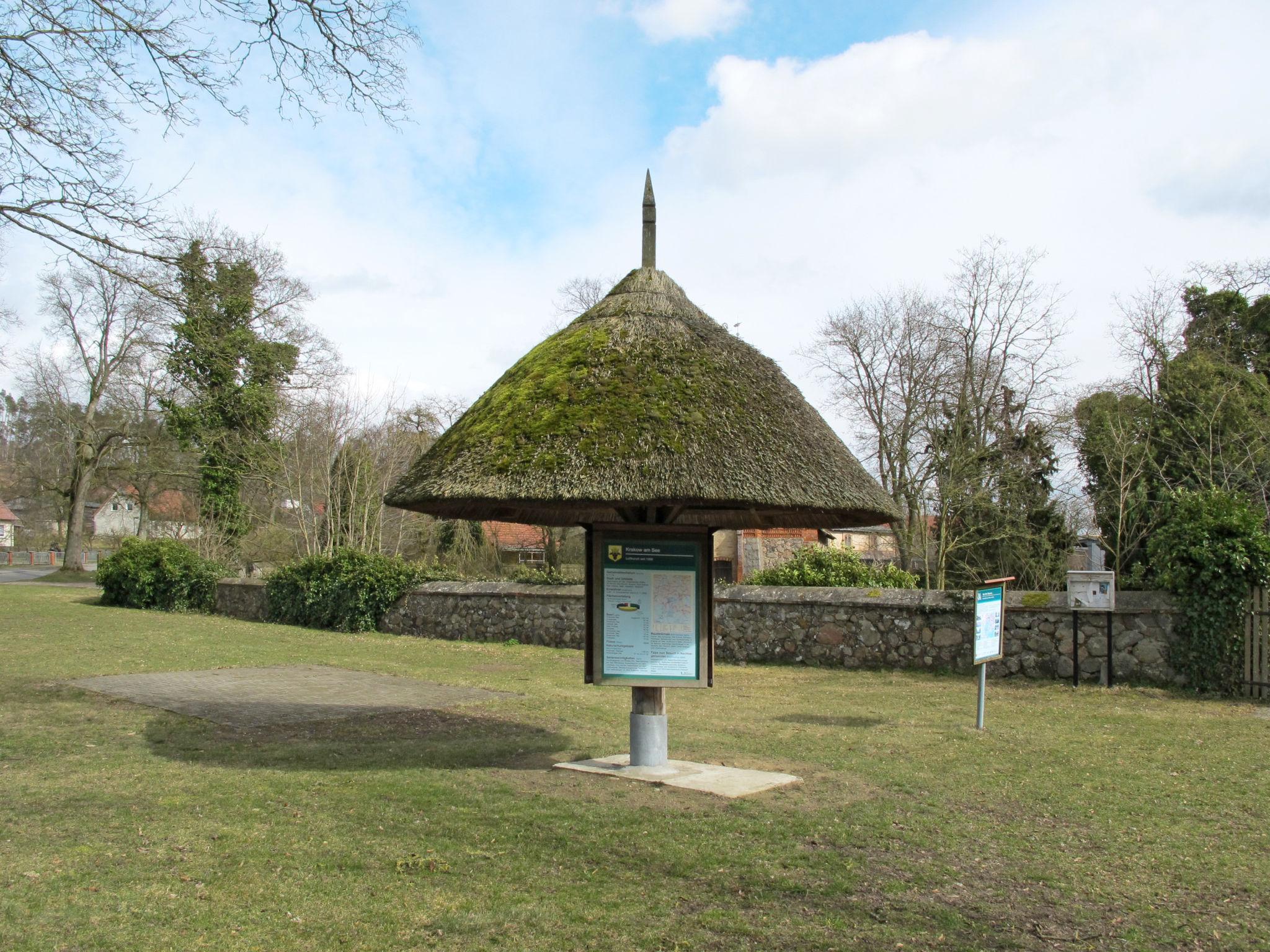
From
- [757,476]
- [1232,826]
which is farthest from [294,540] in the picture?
[1232,826]

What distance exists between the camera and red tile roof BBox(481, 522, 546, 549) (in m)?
36.6

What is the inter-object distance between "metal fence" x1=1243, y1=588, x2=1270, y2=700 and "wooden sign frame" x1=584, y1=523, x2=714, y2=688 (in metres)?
8.03

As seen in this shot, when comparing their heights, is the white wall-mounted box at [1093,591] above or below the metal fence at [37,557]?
above

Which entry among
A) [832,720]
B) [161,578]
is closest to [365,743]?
[832,720]

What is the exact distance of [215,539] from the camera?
104ft

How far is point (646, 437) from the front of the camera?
7293mm

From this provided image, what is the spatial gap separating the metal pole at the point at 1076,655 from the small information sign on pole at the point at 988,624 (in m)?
2.58

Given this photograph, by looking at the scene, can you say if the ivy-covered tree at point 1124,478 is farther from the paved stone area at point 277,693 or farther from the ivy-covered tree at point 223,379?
the ivy-covered tree at point 223,379

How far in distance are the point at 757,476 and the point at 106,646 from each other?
13.9 meters

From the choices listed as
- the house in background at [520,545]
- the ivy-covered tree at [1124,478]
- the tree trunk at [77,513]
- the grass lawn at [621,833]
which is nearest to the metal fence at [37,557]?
the tree trunk at [77,513]

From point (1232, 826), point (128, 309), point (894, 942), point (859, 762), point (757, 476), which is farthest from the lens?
Result: point (128, 309)

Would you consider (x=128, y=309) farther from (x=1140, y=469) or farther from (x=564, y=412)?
(x=1140, y=469)

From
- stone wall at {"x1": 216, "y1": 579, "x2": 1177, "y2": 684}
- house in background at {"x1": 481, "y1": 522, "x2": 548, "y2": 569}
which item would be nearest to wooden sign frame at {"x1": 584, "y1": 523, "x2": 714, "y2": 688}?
stone wall at {"x1": 216, "y1": 579, "x2": 1177, "y2": 684}

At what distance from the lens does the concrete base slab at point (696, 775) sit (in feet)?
24.2
